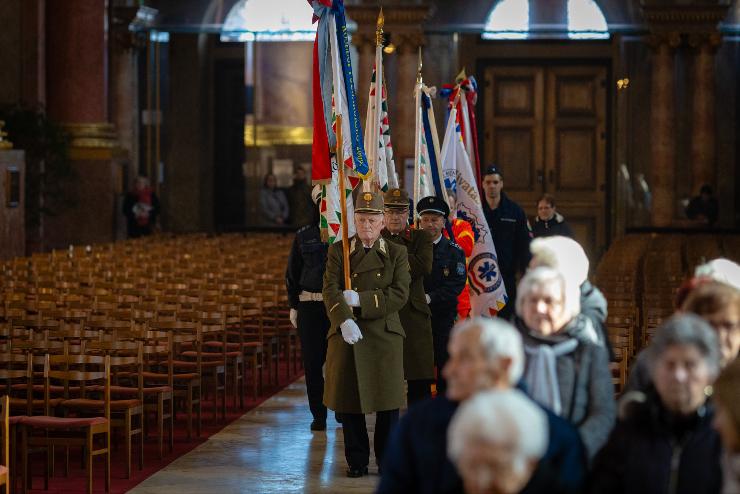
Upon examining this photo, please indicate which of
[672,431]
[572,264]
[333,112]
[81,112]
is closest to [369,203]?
[333,112]

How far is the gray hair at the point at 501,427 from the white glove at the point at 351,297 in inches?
192

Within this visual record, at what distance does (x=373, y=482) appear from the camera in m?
9.42

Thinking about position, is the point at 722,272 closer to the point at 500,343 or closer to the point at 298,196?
the point at 500,343

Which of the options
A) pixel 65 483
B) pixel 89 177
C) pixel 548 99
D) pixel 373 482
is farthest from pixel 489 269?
pixel 548 99

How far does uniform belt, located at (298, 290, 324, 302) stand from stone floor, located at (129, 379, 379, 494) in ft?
3.31

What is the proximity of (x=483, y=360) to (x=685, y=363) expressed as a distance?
0.65 meters

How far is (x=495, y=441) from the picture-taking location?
4062mm

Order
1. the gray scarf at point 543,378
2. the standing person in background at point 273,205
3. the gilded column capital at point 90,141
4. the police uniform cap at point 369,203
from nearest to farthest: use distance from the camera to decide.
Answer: the gray scarf at point 543,378, the police uniform cap at point 369,203, the gilded column capital at point 90,141, the standing person in background at point 273,205

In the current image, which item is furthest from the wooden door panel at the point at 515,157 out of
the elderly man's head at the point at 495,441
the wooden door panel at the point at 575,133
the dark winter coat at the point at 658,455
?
the elderly man's head at the point at 495,441

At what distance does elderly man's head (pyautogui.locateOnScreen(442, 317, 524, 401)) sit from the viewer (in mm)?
4551

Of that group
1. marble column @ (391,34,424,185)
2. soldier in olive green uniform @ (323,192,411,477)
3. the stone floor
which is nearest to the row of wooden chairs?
the stone floor

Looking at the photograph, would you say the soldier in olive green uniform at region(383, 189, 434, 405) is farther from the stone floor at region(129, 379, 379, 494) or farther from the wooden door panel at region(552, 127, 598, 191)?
the wooden door panel at region(552, 127, 598, 191)

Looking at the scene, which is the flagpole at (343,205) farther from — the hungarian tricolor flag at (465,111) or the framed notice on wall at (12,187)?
the framed notice on wall at (12,187)

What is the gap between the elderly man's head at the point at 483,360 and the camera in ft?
14.9
